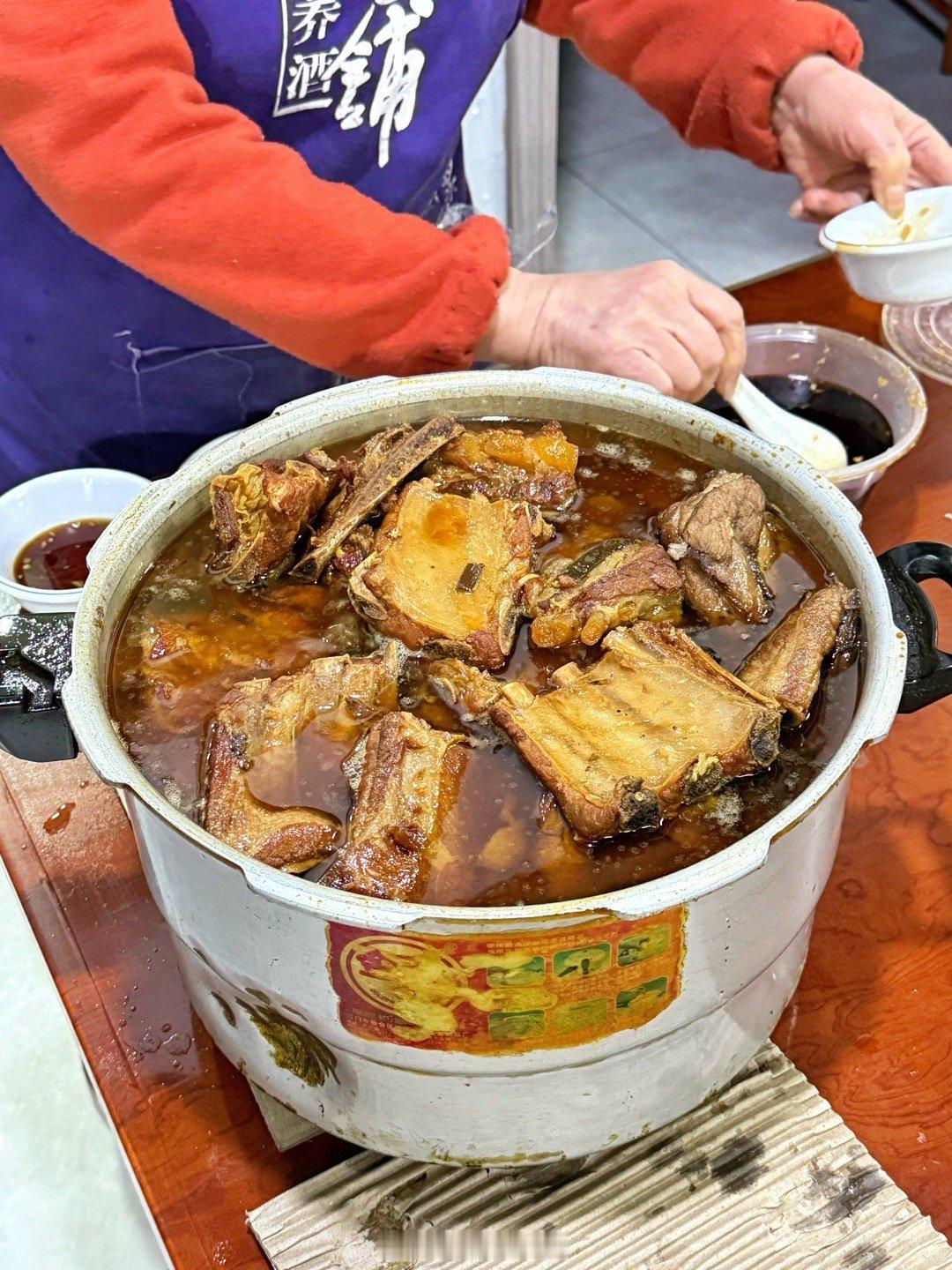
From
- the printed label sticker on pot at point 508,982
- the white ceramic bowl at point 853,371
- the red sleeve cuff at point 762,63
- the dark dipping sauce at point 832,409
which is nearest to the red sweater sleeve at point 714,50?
the red sleeve cuff at point 762,63

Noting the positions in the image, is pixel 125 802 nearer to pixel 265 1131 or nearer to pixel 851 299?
pixel 265 1131

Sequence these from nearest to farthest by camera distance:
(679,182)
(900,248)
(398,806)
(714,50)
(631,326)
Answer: (398,806) < (631,326) < (900,248) < (714,50) < (679,182)

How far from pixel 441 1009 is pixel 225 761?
1.14 feet

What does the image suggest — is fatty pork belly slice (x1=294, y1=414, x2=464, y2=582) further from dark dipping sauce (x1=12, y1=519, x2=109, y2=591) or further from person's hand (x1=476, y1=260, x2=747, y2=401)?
dark dipping sauce (x1=12, y1=519, x2=109, y2=591)

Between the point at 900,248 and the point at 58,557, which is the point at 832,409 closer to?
the point at 900,248

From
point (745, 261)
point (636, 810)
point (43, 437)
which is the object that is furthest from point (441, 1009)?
point (745, 261)

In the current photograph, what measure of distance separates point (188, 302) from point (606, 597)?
1.21 metres

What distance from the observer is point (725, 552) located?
135cm

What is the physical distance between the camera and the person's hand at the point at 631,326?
5.88 ft

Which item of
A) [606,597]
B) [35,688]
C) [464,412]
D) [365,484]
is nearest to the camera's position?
[35,688]

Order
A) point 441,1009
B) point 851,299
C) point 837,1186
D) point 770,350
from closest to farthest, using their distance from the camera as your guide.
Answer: point 441,1009 → point 837,1186 → point 770,350 → point 851,299

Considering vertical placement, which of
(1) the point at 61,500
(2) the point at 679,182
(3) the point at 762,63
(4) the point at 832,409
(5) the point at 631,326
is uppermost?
(3) the point at 762,63

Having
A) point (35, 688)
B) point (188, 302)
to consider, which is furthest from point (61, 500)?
point (35, 688)

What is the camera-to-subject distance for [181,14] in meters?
1.79
